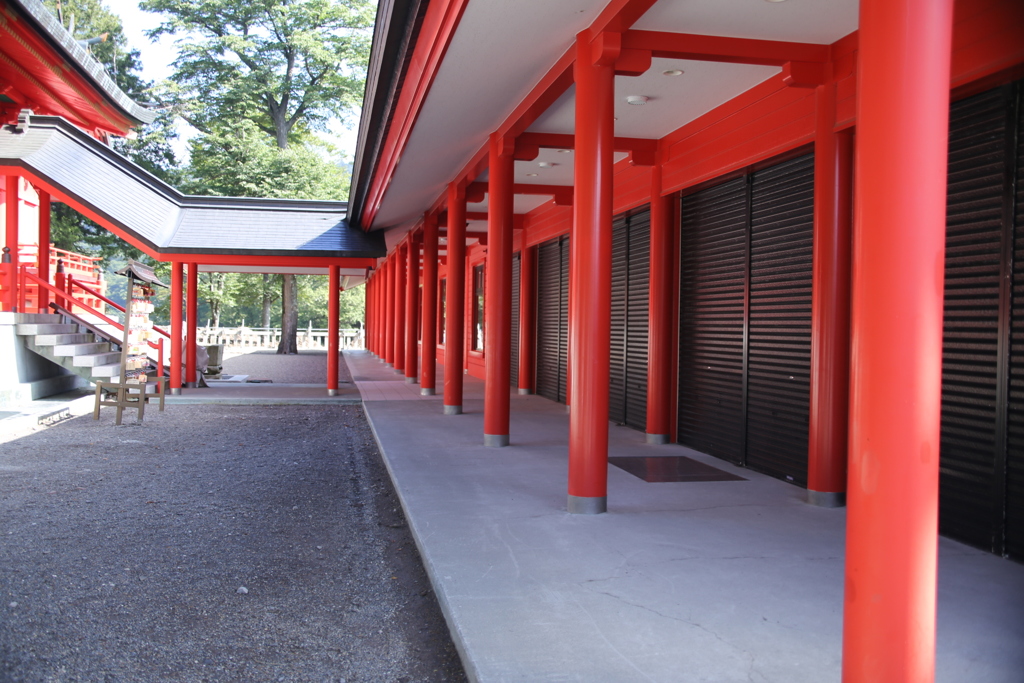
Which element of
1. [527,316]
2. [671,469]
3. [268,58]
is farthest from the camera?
[268,58]

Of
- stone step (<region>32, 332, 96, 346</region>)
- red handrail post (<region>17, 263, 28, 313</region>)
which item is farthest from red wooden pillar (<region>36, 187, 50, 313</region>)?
stone step (<region>32, 332, 96, 346</region>)

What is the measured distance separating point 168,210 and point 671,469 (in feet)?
36.9

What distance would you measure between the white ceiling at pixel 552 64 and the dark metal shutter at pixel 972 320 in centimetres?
106

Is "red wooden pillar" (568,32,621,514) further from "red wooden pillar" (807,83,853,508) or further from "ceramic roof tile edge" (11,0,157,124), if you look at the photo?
"ceramic roof tile edge" (11,0,157,124)

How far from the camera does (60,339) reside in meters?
11.8

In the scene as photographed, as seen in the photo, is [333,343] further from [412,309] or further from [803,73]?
[803,73]

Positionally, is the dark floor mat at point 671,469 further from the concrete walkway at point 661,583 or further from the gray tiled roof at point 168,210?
the gray tiled roof at point 168,210

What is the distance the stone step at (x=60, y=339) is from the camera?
11.5m

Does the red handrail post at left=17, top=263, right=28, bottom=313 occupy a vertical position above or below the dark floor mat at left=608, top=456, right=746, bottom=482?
above

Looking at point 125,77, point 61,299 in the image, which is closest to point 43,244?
point 61,299

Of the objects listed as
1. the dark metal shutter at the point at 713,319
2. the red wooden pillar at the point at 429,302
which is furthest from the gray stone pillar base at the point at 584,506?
the red wooden pillar at the point at 429,302

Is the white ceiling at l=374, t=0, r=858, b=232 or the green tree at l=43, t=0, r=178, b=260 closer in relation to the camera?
the white ceiling at l=374, t=0, r=858, b=232

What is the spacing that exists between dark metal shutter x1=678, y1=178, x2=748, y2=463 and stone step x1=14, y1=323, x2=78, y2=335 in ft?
31.4

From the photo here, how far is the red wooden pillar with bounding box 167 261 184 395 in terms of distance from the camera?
12438 mm
